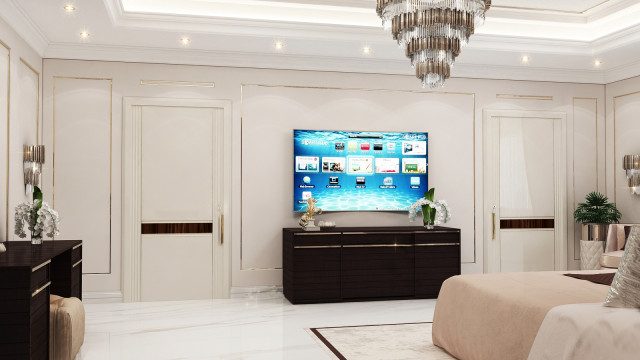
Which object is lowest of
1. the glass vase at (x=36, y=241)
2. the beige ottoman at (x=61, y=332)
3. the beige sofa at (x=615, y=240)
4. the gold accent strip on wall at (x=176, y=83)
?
the beige ottoman at (x=61, y=332)

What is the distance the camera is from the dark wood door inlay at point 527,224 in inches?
264

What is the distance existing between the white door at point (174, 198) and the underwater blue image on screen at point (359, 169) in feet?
3.08

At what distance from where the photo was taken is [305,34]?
17.6 feet

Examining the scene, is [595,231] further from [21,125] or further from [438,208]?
[21,125]

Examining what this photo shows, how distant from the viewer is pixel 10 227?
4.69 metres

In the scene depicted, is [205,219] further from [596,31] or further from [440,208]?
[596,31]

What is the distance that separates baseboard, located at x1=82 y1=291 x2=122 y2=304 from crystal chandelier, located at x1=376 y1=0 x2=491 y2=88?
156 inches

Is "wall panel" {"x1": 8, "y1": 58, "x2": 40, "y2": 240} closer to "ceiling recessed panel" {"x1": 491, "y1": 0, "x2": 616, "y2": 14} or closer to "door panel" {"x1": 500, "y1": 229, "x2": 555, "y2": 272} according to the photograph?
"ceiling recessed panel" {"x1": 491, "y1": 0, "x2": 616, "y2": 14}

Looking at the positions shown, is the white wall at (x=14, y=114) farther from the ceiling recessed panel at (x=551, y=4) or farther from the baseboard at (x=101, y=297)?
the ceiling recessed panel at (x=551, y=4)

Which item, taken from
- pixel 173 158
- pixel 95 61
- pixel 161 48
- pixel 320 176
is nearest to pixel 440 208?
pixel 320 176

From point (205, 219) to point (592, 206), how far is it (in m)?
4.54

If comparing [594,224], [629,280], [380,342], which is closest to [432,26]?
[629,280]

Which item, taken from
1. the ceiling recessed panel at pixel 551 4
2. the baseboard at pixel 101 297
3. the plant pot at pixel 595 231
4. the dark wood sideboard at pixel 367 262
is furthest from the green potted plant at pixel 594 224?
the baseboard at pixel 101 297

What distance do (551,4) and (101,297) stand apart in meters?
5.41
